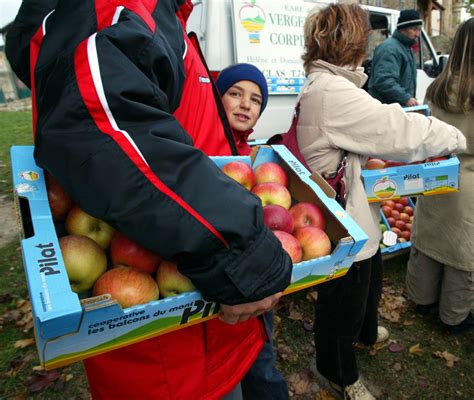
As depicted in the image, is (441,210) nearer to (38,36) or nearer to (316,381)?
(316,381)

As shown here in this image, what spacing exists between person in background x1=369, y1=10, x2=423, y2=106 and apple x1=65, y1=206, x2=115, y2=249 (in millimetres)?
4761

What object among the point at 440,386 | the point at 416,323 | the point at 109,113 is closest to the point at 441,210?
the point at 416,323

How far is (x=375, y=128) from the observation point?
1.76m

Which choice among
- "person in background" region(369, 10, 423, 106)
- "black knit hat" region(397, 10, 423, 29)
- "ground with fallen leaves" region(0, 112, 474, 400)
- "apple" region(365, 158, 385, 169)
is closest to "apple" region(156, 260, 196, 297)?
"apple" region(365, 158, 385, 169)

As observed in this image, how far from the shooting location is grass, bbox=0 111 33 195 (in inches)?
247

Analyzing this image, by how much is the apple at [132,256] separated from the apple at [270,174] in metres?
0.63

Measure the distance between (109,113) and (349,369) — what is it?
2.14 m

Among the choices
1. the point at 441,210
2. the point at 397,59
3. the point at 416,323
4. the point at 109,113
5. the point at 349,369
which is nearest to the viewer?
the point at 109,113

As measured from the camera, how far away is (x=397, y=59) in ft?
16.6

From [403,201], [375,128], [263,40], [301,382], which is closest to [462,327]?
[301,382]

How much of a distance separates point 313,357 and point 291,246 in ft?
6.24

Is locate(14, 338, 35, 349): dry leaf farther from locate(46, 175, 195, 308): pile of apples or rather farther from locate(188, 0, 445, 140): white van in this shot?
locate(188, 0, 445, 140): white van

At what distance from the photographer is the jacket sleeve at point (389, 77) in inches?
194

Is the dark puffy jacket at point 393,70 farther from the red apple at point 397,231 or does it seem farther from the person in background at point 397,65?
the red apple at point 397,231
